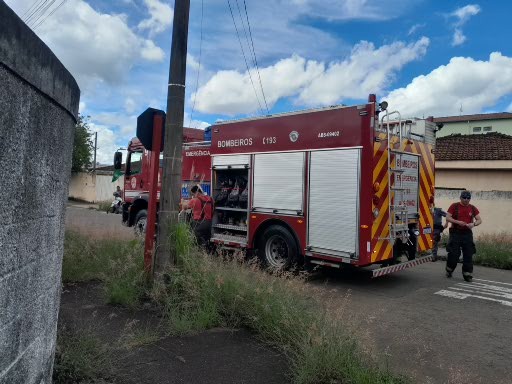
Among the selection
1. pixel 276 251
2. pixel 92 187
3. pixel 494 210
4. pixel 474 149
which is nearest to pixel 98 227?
pixel 276 251

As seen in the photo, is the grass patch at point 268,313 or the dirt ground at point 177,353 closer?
the grass patch at point 268,313

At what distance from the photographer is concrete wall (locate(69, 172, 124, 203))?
34.7 metres

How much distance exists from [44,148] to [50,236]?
1.89ft

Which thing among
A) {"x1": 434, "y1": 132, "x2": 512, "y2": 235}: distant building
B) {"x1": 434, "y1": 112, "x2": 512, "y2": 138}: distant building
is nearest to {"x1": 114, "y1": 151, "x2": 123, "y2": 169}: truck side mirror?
{"x1": 434, "y1": 132, "x2": 512, "y2": 235}: distant building

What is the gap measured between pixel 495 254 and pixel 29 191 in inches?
447

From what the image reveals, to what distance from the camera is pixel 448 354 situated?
191 inches

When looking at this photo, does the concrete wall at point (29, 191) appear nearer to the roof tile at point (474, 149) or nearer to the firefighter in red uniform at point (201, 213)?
the firefighter in red uniform at point (201, 213)

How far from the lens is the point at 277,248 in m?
8.84

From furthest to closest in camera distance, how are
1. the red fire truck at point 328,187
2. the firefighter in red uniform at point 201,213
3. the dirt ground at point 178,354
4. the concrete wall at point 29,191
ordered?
the firefighter in red uniform at point 201,213 → the red fire truck at point 328,187 → the dirt ground at point 178,354 → the concrete wall at point 29,191

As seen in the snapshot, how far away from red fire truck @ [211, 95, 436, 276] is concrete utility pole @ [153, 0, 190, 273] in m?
2.78

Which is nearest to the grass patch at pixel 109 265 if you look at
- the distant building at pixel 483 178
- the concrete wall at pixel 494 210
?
the distant building at pixel 483 178

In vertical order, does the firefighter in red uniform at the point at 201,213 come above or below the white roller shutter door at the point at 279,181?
below

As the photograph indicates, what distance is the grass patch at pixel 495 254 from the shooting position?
10836 millimetres

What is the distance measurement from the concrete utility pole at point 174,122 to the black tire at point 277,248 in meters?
2.86
